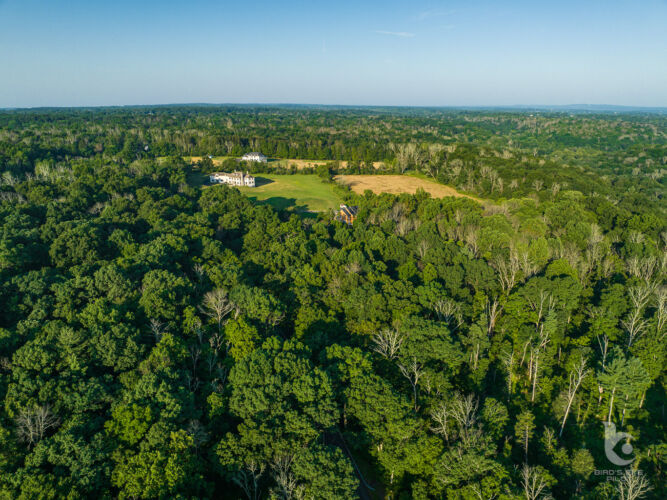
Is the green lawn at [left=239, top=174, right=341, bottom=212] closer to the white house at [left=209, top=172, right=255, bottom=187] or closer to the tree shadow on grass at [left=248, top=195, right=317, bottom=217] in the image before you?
the tree shadow on grass at [left=248, top=195, right=317, bottom=217]

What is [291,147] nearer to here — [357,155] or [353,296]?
[357,155]

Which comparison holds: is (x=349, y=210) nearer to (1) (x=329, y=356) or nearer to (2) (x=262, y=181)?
(2) (x=262, y=181)

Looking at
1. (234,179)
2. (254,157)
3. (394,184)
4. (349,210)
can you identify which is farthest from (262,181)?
(349,210)

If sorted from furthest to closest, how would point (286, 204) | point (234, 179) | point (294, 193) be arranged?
point (234, 179) → point (294, 193) → point (286, 204)

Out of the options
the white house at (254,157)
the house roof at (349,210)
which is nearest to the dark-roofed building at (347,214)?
the house roof at (349,210)

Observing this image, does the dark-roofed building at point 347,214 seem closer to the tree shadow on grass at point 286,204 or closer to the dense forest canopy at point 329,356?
the tree shadow on grass at point 286,204

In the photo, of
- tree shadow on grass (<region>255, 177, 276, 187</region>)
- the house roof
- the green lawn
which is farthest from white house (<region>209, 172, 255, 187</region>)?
the house roof

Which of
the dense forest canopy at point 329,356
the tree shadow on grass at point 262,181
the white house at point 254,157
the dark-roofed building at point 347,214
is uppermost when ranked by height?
the white house at point 254,157

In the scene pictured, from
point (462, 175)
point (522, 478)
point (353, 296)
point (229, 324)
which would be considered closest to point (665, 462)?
→ point (522, 478)
